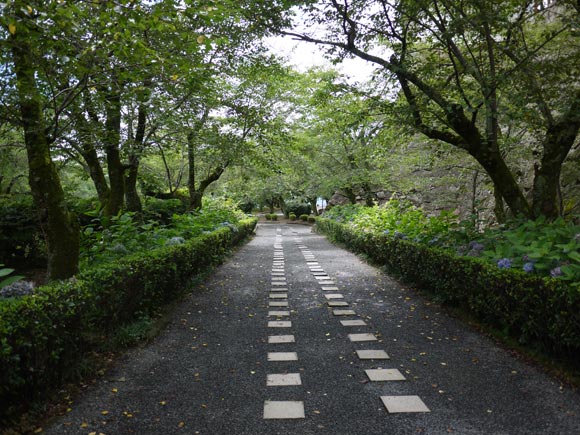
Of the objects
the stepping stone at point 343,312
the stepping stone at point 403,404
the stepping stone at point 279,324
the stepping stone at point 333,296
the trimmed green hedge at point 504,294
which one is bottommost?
the stepping stone at point 333,296

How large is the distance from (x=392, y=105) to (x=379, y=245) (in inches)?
132

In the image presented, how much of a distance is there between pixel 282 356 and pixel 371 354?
0.87 meters

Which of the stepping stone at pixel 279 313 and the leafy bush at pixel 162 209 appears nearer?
the stepping stone at pixel 279 313

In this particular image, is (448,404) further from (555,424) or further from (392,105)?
(392,105)

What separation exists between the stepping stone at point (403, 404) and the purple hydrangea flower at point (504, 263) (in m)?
1.90

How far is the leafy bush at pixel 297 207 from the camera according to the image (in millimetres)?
33594

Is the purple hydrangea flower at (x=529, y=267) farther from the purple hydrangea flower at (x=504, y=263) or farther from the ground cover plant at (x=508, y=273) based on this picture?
the purple hydrangea flower at (x=504, y=263)

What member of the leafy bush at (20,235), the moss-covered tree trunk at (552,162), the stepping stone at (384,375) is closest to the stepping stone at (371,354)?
the stepping stone at (384,375)

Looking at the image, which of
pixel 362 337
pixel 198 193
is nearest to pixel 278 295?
pixel 362 337

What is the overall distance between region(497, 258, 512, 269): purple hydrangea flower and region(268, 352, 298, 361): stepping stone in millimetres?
2343

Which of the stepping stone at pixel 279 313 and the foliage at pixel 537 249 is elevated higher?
the foliage at pixel 537 249

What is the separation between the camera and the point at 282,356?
3.62 metres

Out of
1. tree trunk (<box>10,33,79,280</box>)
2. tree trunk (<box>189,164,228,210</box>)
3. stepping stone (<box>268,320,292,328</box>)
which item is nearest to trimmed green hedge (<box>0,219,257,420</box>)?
tree trunk (<box>10,33,79,280</box>)

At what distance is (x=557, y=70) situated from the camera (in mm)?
5355
